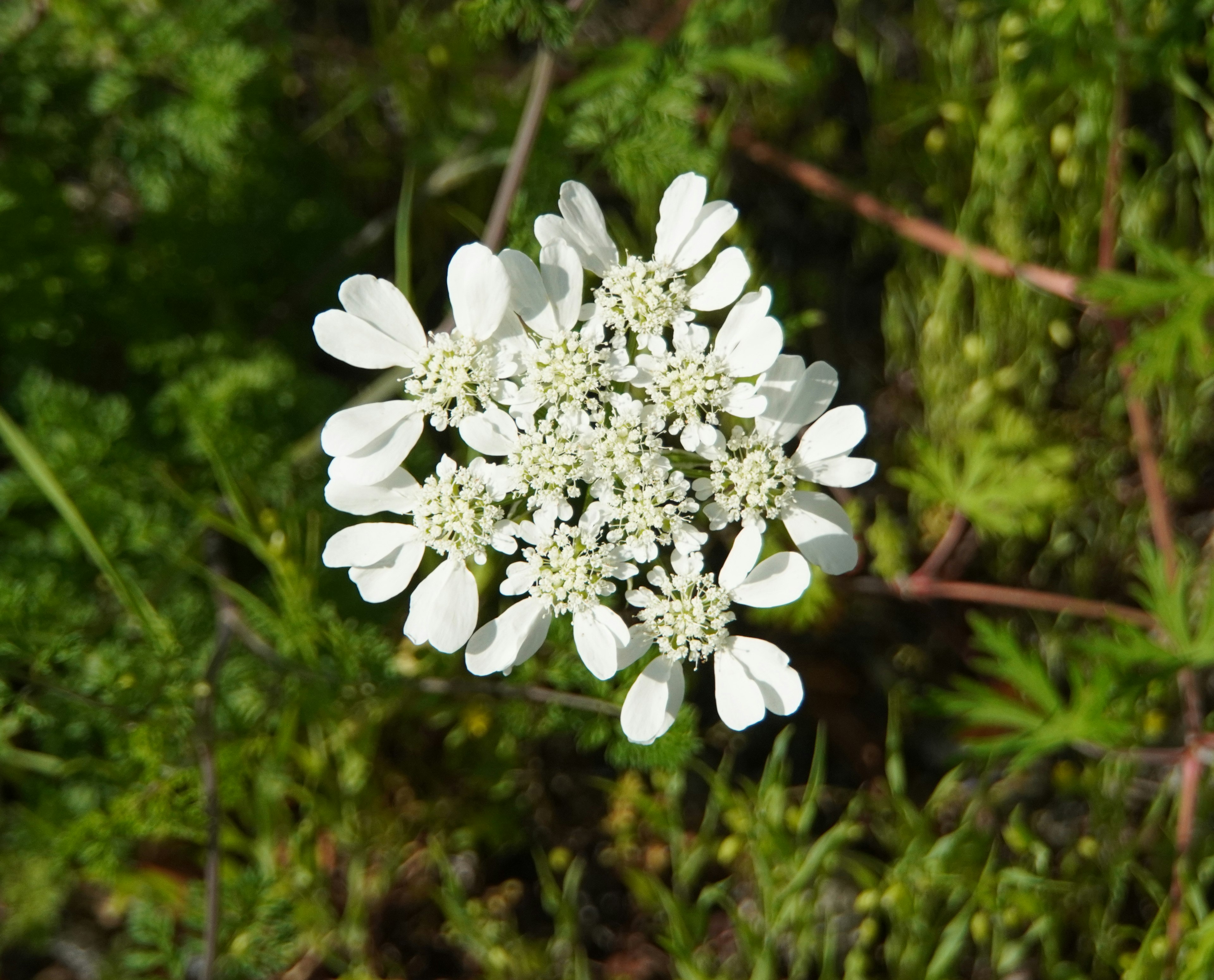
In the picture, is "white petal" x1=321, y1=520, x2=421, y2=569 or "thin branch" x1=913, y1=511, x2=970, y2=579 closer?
"white petal" x1=321, y1=520, x2=421, y2=569

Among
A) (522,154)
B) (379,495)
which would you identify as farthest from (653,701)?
(522,154)

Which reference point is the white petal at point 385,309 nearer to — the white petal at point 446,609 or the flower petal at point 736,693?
the white petal at point 446,609

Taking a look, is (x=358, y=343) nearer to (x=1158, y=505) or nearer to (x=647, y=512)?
(x=647, y=512)

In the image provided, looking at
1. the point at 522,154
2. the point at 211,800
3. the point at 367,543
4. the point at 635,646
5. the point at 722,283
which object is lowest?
the point at 211,800

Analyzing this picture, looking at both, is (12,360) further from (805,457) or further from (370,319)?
(805,457)

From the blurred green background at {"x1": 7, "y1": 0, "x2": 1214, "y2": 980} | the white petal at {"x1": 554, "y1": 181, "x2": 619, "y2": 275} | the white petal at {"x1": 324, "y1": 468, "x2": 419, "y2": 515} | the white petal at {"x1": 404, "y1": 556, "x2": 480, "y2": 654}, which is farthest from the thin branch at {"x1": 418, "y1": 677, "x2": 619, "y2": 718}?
the white petal at {"x1": 554, "y1": 181, "x2": 619, "y2": 275}

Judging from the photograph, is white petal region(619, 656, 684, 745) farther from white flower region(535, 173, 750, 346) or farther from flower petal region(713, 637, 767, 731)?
white flower region(535, 173, 750, 346)

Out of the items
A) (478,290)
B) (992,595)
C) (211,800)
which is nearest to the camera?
(478,290)

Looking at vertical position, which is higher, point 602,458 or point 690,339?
point 690,339
